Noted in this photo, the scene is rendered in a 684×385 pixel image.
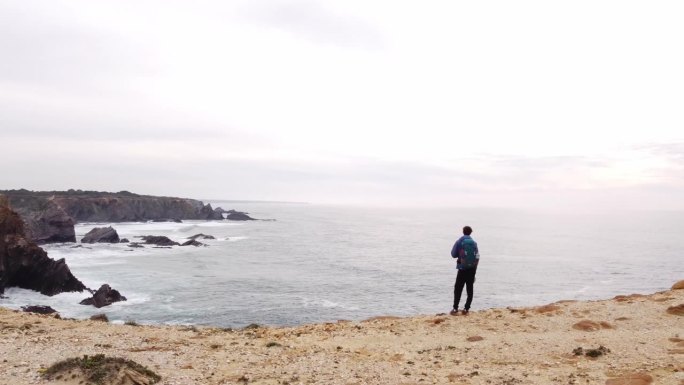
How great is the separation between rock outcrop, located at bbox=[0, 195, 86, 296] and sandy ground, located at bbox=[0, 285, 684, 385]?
2469 centimetres

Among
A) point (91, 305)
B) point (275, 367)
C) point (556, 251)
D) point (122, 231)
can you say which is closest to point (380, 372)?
point (275, 367)

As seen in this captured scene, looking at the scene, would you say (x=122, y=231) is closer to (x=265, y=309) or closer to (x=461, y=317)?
(x=265, y=309)

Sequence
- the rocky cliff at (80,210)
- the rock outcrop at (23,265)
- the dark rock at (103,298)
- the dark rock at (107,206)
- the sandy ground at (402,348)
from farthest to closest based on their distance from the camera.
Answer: the dark rock at (107,206)
the rocky cliff at (80,210)
the rock outcrop at (23,265)
the dark rock at (103,298)
the sandy ground at (402,348)

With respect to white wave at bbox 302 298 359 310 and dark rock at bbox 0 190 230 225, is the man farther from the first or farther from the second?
dark rock at bbox 0 190 230 225

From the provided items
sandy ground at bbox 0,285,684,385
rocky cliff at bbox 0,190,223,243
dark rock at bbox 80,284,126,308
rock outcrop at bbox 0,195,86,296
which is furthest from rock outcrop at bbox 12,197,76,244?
sandy ground at bbox 0,285,684,385

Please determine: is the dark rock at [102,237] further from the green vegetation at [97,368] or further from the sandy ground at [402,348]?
the green vegetation at [97,368]

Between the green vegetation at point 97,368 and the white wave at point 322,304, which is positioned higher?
the green vegetation at point 97,368

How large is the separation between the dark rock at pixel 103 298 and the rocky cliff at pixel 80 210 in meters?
31.0

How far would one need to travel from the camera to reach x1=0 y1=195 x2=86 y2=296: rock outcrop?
35469 millimetres

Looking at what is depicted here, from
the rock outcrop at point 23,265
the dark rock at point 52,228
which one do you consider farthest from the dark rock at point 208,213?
the rock outcrop at point 23,265

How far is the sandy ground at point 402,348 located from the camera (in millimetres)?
9367

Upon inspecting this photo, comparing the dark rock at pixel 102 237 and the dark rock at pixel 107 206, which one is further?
the dark rock at pixel 107 206

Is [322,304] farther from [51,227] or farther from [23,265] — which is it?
[51,227]

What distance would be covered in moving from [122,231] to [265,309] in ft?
262
